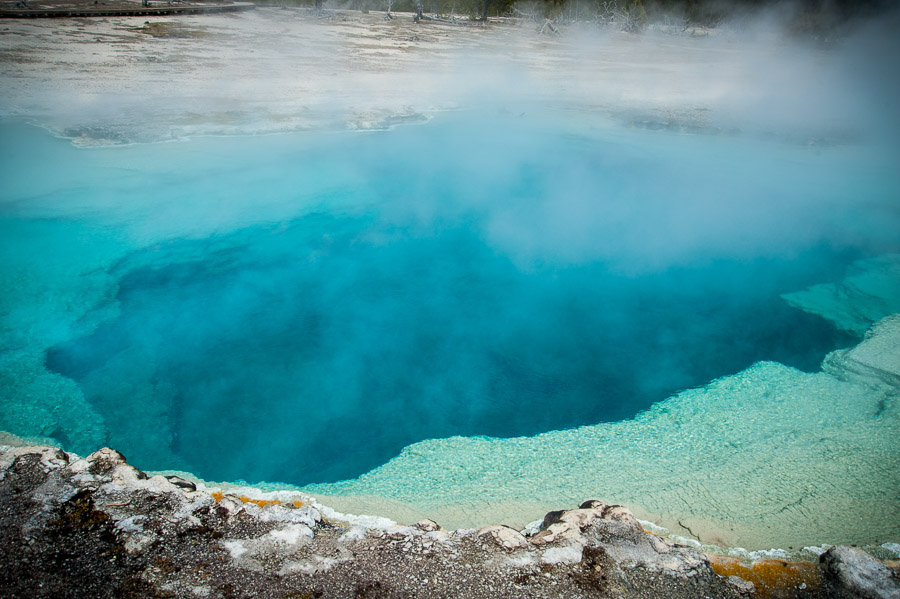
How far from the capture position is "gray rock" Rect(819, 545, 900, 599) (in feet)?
5.56

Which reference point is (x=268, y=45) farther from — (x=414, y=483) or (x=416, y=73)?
(x=414, y=483)

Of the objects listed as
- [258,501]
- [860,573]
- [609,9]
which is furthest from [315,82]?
[609,9]

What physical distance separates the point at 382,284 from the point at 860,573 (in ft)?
11.6

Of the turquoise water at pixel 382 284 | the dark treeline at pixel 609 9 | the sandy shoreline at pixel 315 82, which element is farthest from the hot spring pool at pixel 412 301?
the dark treeline at pixel 609 9

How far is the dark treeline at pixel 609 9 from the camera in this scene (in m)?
20.2

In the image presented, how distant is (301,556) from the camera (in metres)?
1.72

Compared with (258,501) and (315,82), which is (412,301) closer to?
(258,501)

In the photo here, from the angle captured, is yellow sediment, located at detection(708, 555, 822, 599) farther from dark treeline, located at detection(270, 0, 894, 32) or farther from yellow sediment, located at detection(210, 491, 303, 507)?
dark treeline, located at detection(270, 0, 894, 32)

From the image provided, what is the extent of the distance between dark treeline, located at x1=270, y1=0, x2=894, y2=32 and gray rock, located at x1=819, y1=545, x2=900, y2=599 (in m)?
21.6

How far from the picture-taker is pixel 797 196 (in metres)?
6.54

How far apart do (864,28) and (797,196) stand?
14951 mm

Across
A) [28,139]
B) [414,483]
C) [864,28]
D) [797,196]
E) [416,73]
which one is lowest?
[414,483]

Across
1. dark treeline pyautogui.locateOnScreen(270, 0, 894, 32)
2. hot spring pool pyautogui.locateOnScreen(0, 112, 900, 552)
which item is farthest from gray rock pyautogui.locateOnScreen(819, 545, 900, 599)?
dark treeline pyautogui.locateOnScreen(270, 0, 894, 32)

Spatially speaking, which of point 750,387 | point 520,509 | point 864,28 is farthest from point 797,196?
point 864,28
